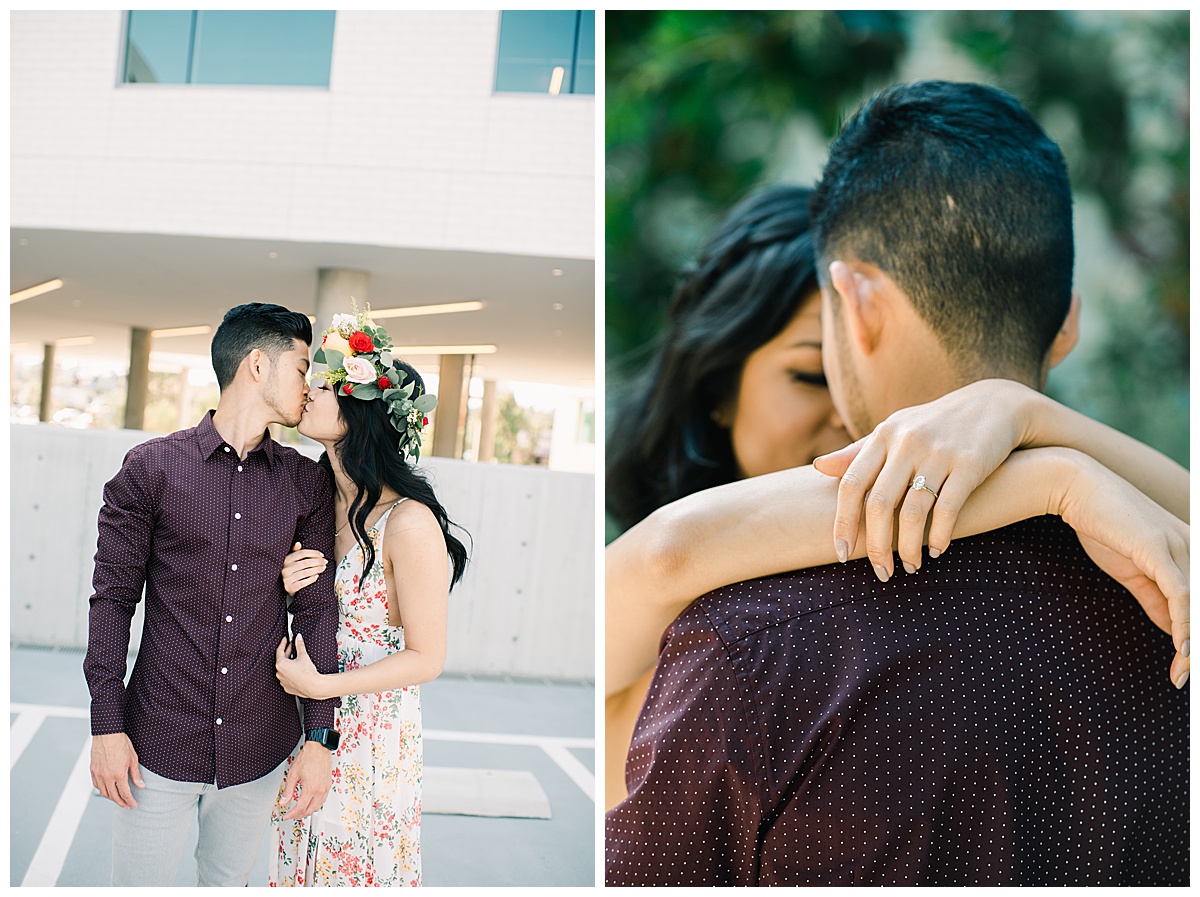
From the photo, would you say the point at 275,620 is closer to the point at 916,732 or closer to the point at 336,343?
the point at 336,343

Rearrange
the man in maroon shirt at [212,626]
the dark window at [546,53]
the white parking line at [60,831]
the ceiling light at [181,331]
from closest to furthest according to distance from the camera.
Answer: the man in maroon shirt at [212,626] < the white parking line at [60,831] < the dark window at [546,53] < the ceiling light at [181,331]

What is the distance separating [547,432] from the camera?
653 centimetres

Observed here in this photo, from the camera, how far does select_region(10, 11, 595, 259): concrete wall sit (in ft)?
15.9

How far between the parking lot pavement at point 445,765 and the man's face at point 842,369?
1861 mm

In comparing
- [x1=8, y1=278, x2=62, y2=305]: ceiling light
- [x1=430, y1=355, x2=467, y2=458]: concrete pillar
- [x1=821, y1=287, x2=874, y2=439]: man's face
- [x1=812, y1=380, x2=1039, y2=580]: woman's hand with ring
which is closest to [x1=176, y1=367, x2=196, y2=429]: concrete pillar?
[x1=8, y1=278, x2=62, y2=305]: ceiling light

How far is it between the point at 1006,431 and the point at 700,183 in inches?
39.1

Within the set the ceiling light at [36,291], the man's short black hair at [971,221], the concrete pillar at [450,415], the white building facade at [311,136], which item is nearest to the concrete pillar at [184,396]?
the ceiling light at [36,291]

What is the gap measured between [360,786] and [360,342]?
795 mm

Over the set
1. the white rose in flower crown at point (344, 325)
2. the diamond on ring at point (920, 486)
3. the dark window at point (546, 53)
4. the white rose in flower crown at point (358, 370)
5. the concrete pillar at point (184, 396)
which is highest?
the dark window at point (546, 53)

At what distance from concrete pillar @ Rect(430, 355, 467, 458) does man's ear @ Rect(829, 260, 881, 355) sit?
5740 millimetres

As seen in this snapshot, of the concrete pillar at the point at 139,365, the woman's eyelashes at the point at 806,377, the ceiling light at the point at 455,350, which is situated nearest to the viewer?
the woman's eyelashes at the point at 806,377

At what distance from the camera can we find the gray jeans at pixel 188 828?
148 centimetres

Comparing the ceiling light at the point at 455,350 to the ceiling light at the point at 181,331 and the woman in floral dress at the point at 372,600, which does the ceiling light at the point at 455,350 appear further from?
the woman in floral dress at the point at 372,600

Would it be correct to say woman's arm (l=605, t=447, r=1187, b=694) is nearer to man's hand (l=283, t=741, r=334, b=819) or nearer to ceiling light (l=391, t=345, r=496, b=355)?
man's hand (l=283, t=741, r=334, b=819)
